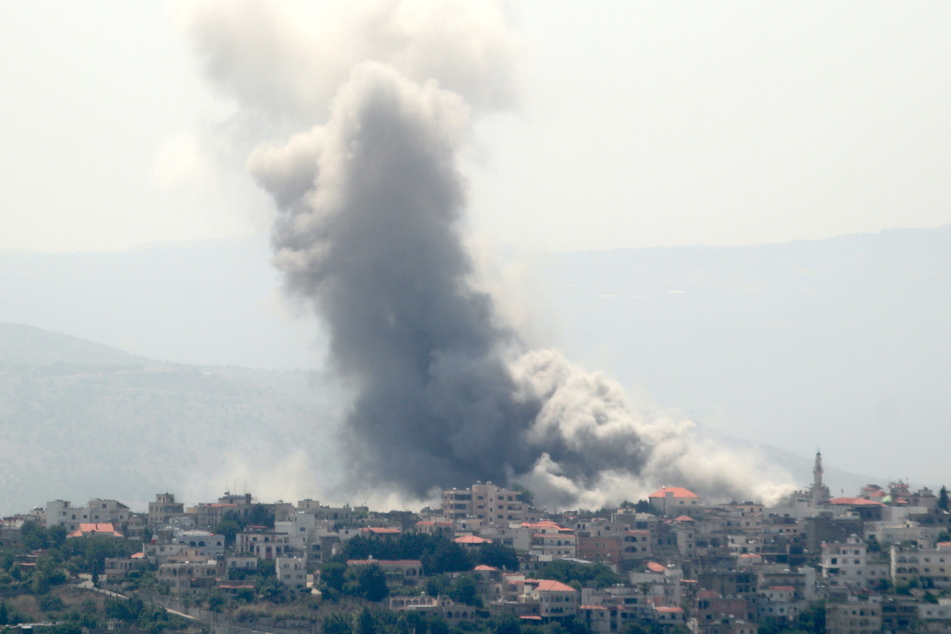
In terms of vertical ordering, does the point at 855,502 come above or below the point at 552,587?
above

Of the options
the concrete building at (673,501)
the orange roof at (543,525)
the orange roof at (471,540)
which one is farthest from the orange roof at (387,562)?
the concrete building at (673,501)

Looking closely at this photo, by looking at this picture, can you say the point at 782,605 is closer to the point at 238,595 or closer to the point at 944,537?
the point at 944,537

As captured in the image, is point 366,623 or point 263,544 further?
point 263,544

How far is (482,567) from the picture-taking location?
99.1 m

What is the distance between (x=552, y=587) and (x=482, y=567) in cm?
544

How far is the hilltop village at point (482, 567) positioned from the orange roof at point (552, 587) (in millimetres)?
136

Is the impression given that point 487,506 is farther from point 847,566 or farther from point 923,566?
point 923,566


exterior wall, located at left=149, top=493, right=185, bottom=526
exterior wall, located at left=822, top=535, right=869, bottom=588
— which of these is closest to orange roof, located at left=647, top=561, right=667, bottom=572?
exterior wall, located at left=822, top=535, right=869, bottom=588

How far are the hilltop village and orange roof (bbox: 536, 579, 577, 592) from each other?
0.14 m

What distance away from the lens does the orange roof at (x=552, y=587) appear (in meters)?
94.1

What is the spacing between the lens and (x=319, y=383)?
141625mm

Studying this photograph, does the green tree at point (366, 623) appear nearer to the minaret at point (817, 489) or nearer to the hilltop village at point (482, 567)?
the hilltop village at point (482, 567)

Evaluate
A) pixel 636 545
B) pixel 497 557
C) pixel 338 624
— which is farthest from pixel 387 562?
pixel 636 545

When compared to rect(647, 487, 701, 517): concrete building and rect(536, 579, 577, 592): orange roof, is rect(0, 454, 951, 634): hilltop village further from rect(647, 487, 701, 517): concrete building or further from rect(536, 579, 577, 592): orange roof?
rect(647, 487, 701, 517): concrete building
